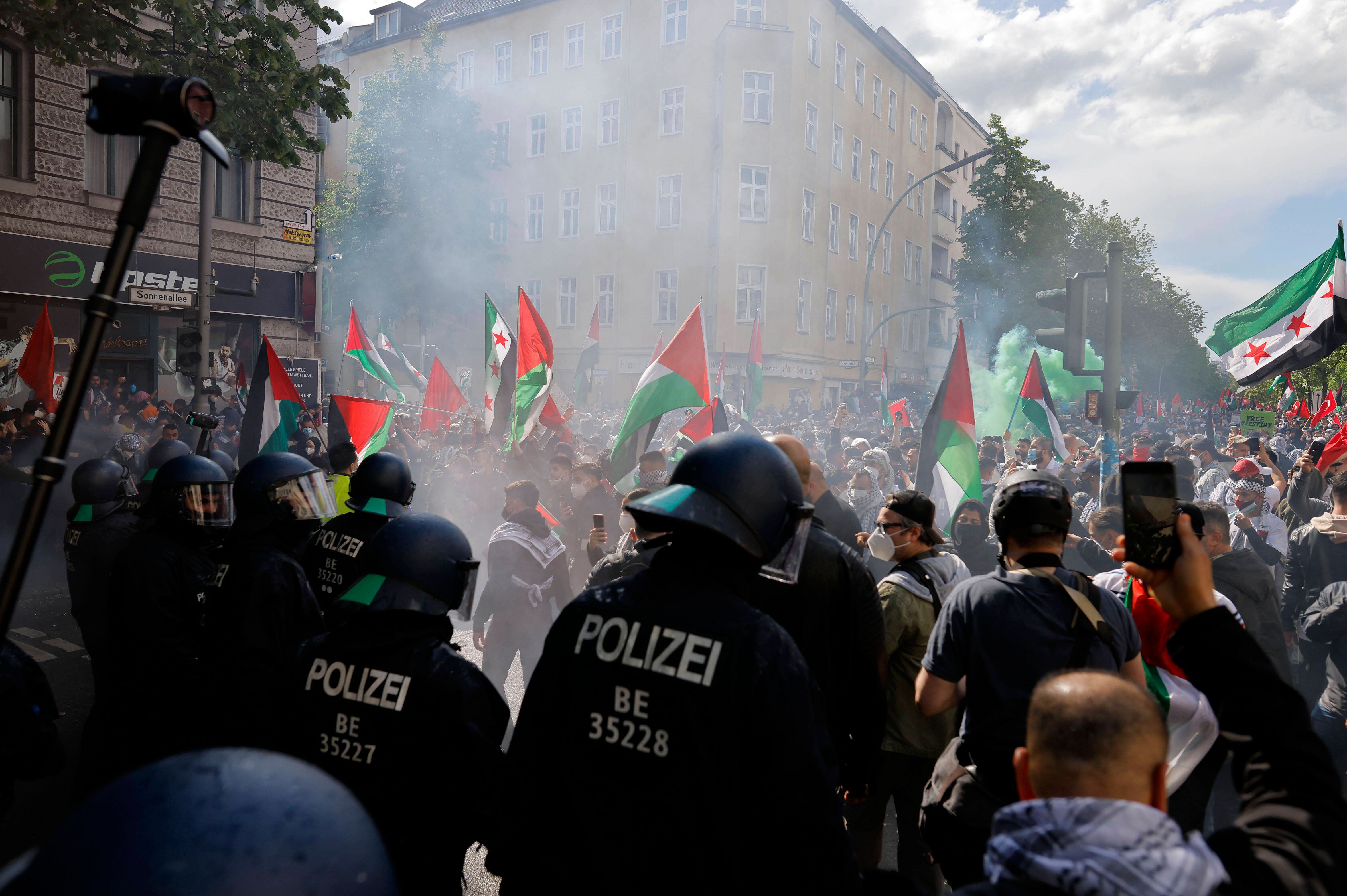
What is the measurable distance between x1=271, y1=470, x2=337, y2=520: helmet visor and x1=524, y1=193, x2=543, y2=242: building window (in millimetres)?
35482

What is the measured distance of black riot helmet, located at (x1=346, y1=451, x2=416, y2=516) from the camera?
4375mm

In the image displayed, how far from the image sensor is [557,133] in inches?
1463

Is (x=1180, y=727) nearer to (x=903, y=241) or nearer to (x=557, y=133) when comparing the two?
(x=557, y=133)

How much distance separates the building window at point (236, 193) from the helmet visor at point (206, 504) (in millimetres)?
15864

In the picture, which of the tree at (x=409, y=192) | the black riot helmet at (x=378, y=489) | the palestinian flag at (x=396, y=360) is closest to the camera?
the black riot helmet at (x=378, y=489)

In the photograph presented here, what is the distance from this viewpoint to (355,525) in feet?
14.3

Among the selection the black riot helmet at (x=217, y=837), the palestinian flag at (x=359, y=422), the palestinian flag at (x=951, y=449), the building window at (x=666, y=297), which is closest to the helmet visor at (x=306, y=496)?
the black riot helmet at (x=217, y=837)

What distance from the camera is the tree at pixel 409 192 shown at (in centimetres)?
3038

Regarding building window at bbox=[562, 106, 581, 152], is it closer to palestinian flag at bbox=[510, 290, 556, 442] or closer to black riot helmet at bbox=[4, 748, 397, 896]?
palestinian flag at bbox=[510, 290, 556, 442]

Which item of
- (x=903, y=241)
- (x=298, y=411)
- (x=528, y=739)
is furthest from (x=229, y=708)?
(x=903, y=241)

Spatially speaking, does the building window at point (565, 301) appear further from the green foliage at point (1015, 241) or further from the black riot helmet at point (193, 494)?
the black riot helmet at point (193, 494)

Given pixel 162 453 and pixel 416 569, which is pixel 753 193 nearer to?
pixel 162 453

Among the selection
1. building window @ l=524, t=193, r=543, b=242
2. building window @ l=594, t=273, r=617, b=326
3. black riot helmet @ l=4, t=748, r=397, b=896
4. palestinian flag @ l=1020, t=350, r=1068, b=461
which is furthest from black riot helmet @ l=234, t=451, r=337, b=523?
building window @ l=524, t=193, r=543, b=242

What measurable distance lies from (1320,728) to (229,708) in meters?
5.34
